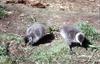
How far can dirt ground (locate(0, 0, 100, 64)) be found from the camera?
332 inches

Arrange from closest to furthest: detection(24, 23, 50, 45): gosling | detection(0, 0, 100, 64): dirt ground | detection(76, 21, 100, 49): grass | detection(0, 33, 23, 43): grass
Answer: detection(24, 23, 50, 45): gosling
detection(0, 33, 23, 43): grass
detection(76, 21, 100, 49): grass
detection(0, 0, 100, 64): dirt ground

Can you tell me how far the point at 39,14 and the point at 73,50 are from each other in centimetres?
168

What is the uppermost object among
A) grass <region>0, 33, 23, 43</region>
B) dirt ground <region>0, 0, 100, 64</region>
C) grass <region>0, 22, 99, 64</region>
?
dirt ground <region>0, 0, 100, 64</region>

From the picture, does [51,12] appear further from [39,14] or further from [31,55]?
[31,55]

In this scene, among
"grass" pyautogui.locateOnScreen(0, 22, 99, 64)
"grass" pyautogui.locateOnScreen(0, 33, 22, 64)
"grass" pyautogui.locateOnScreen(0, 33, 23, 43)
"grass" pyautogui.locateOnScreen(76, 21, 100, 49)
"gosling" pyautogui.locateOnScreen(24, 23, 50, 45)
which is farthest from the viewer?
"grass" pyautogui.locateOnScreen(76, 21, 100, 49)

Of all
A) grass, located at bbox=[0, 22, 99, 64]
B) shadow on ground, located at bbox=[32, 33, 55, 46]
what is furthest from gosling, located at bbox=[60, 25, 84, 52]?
shadow on ground, located at bbox=[32, 33, 55, 46]

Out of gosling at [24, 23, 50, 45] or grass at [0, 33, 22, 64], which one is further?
gosling at [24, 23, 50, 45]

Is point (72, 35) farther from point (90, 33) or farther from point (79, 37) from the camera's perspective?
point (90, 33)

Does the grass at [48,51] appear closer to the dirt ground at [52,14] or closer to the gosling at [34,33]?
the gosling at [34,33]

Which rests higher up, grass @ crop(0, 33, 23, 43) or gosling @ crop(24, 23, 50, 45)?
gosling @ crop(24, 23, 50, 45)

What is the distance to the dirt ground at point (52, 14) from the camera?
8422mm

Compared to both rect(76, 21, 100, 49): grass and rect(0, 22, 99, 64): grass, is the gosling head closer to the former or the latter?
rect(0, 22, 99, 64): grass

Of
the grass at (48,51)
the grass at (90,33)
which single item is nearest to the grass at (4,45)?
the grass at (48,51)

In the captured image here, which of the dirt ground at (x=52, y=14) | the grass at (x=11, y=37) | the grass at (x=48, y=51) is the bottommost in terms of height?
the grass at (x=48, y=51)
